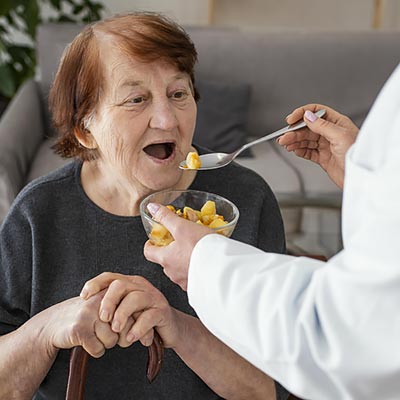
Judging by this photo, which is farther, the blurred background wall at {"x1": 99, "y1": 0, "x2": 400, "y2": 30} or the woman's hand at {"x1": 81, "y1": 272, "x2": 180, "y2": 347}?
the blurred background wall at {"x1": 99, "y1": 0, "x2": 400, "y2": 30}

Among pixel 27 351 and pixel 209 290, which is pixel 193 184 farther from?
pixel 209 290

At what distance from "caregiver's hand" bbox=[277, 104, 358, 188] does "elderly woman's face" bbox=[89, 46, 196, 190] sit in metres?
0.20

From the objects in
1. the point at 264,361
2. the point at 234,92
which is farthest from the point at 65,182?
the point at 234,92

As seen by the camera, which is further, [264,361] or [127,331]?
[127,331]

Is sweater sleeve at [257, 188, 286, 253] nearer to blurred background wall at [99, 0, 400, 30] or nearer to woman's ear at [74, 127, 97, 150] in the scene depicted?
woman's ear at [74, 127, 97, 150]

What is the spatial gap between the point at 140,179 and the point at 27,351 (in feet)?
1.27

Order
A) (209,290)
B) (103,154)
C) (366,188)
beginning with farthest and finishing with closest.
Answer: (103,154) → (209,290) → (366,188)

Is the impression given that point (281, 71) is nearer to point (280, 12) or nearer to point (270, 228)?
point (280, 12)

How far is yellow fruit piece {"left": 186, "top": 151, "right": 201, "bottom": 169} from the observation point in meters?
1.53

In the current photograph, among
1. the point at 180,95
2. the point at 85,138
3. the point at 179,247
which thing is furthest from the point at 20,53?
the point at 179,247

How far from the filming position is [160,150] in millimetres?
1597

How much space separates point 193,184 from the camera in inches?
64.1

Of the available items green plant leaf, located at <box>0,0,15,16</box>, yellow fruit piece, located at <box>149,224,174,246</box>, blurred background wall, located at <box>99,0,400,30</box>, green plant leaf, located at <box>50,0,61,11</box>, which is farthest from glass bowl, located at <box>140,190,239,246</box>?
blurred background wall, located at <box>99,0,400,30</box>

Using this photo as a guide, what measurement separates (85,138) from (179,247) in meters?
0.57
